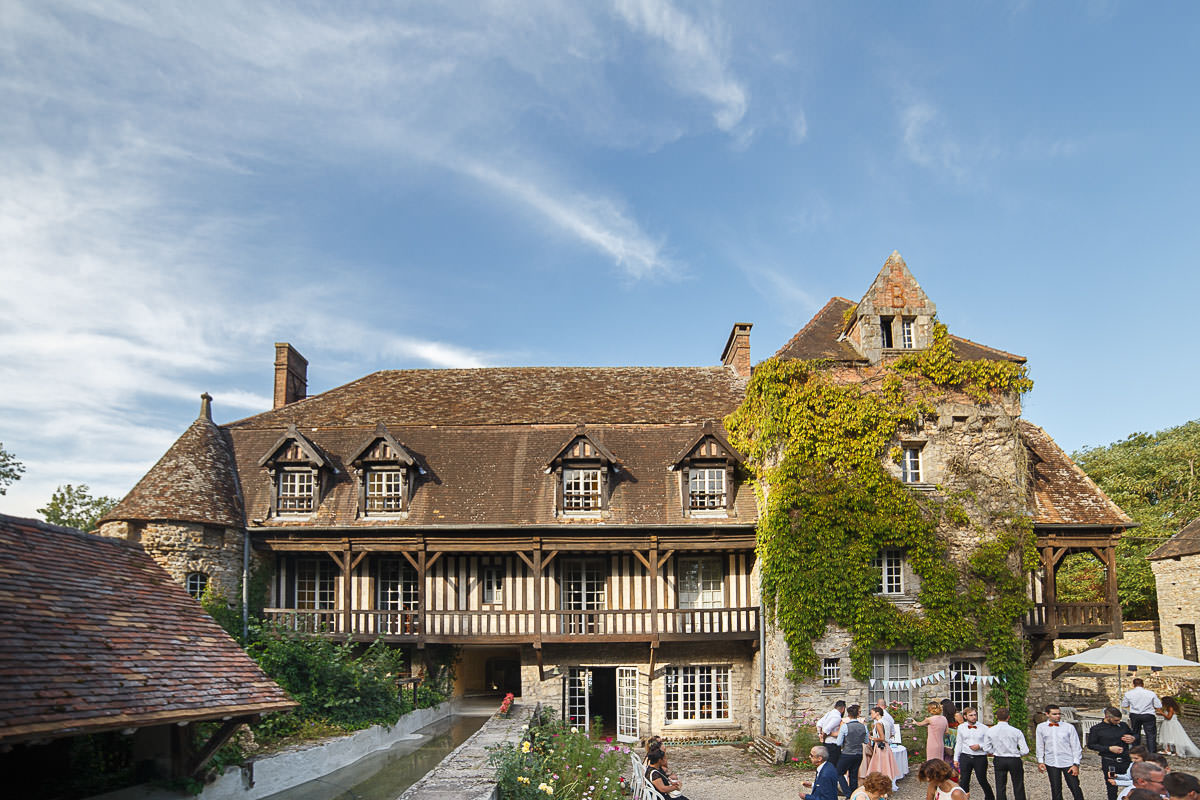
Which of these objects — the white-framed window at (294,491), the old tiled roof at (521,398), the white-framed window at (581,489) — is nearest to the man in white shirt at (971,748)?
the white-framed window at (581,489)

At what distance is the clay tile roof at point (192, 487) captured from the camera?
17.0 meters

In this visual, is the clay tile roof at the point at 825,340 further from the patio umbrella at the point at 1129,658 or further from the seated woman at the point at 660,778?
the seated woman at the point at 660,778

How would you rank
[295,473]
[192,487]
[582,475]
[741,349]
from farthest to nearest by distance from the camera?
1. [741,349]
2. [295,473]
3. [582,475]
4. [192,487]

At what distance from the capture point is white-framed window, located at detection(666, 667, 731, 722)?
18.1 meters

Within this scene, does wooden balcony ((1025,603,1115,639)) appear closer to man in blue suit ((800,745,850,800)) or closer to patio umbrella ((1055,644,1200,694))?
patio umbrella ((1055,644,1200,694))

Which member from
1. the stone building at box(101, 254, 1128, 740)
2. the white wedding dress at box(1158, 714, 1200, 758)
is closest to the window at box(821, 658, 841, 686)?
the stone building at box(101, 254, 1128, 740)

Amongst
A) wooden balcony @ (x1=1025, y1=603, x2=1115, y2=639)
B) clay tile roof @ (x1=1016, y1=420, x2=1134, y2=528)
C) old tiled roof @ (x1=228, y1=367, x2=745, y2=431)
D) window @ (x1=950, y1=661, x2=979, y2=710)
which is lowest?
window @ (x1=950, y1=661, x2=979, y2=710)

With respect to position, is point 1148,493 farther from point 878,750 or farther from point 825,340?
point 878,750

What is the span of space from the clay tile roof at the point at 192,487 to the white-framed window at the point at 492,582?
550 cm

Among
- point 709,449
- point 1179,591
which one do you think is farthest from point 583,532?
point 1179,591

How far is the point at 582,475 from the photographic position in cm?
1844

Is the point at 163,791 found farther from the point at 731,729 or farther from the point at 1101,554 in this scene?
the point at 1101,554

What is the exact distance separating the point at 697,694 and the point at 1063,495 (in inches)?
369

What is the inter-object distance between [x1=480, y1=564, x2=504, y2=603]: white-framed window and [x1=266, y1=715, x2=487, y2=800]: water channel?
2773 mm
